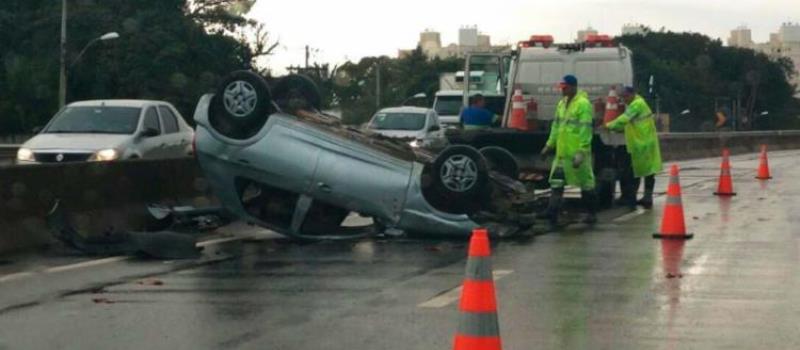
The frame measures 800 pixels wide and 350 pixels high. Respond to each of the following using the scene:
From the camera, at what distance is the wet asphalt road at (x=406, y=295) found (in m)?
8.92

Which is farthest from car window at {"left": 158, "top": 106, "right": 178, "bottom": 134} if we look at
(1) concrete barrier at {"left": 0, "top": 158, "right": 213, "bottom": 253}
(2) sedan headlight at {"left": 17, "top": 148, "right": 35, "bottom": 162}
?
(1) concrete barrier at {"left": 0, "top": 158, "right": 213, "bottom": 253}

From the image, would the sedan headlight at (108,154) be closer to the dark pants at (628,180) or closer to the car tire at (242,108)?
the car tire at (242,108)

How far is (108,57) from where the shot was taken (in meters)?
68.5

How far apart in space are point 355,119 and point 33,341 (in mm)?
72088

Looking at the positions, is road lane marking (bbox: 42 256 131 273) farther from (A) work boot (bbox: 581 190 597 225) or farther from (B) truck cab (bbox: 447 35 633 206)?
(B) truck cab (bbox: 447 35 633 206)

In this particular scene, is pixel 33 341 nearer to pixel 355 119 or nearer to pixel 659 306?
pixel 659 306

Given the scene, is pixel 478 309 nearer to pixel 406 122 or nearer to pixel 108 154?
pixel 108 154

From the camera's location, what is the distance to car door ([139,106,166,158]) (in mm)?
21250

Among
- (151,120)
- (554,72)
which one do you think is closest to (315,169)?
(151,120)

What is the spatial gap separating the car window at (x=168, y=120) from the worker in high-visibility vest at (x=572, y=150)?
23.3ft

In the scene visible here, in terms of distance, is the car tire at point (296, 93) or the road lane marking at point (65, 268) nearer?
the road lane marking at point (65, 268)

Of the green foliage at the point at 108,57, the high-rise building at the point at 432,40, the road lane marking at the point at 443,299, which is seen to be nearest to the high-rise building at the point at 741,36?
the high-rise building at the point at 432,40

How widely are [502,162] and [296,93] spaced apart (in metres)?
2.78

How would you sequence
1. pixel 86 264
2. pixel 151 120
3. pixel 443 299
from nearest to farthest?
pixel 443 299 < pixel 86 264 < pixel 151 120
